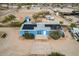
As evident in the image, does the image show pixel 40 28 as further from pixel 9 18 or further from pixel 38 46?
pixel 9 18

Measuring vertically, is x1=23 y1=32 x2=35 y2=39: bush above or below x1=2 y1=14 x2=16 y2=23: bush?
below

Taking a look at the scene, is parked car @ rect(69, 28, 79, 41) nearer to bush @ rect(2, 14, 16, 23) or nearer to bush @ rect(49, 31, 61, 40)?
bush @ rect(49, 31, 61, 40)

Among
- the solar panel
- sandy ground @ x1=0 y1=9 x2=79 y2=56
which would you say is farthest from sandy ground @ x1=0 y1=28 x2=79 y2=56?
the solar panel

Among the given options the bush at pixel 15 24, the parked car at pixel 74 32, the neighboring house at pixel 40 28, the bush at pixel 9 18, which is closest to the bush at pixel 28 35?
the neighboring house at pixel 40 28

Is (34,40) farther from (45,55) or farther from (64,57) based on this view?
(64,57)

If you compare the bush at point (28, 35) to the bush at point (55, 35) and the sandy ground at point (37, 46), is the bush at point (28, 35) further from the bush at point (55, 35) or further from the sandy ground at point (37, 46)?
the bush at point (55, 35)

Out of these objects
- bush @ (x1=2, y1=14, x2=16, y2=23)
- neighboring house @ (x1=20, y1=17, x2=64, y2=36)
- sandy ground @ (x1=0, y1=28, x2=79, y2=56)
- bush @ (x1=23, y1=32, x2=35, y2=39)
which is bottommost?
sandy ground @ (x1=0, y1=28, x2=79, y2=56)
